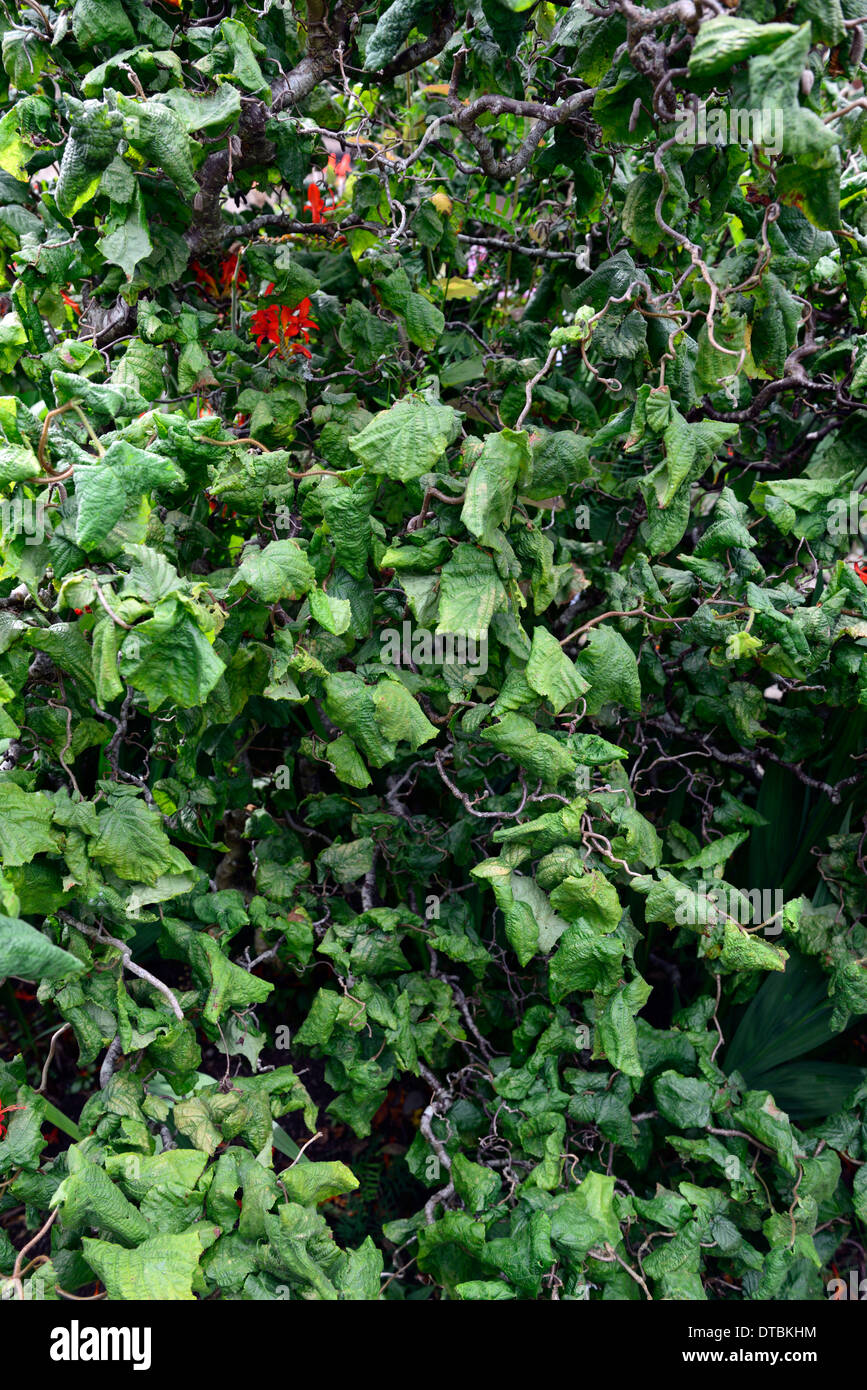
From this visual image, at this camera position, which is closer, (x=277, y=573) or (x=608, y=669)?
(x=277, y=573)

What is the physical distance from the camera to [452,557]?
3.87ft

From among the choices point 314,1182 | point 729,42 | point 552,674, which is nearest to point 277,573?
point 552,674

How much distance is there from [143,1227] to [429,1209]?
60 cm

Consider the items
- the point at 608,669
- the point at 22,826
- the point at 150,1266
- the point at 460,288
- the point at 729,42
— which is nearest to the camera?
the point at 729,42

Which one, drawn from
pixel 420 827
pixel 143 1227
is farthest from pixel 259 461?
pixel 143 1227

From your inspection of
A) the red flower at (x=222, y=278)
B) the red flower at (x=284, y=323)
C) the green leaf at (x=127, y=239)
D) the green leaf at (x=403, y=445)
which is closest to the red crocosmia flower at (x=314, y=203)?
the red flower at (x=222, y=278)

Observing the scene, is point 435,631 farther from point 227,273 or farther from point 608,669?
point 227,273

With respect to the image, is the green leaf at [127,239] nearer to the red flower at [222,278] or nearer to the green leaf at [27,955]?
the red flower at [222,278]

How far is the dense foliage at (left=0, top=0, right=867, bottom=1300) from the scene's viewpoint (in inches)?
41.9

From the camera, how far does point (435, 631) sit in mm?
1302

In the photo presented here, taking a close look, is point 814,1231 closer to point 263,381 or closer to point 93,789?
point 93,789

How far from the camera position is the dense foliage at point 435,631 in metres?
1.07

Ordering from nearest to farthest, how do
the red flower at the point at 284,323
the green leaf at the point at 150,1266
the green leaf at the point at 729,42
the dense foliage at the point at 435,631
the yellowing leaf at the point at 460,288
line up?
the green leaf at the point at 729,42 < the green leaf at the point at 150,1266 < the dense foliage at the point at 435,631 < the red flower at the point at 284,323 < the yellowing leaf at the point at 460,288

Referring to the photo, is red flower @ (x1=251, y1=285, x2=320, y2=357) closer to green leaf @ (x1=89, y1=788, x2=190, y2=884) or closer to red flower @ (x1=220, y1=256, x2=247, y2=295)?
red flower @ (x1=220, y1=256, x2=247, y2=295)
